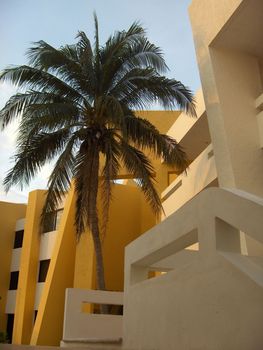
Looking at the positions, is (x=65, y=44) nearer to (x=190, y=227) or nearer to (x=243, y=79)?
(x=243, y=79)

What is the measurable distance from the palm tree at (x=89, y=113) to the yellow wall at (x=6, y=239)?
44.5ft

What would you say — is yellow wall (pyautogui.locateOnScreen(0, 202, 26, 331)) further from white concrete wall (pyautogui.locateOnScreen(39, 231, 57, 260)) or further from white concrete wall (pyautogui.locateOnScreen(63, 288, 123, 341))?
white concrete wall (pyautogui.locateOnScreen(63, 288, 123, 341))

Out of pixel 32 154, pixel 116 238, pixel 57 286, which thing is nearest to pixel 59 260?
pixel 57 286

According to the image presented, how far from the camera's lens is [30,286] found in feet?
76.4

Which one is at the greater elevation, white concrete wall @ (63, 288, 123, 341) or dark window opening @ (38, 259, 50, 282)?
→ dark window opening @ (38, 259, 50, 282)

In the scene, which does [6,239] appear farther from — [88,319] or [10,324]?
[88,319]

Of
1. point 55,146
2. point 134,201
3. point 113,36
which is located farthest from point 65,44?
point 134,201

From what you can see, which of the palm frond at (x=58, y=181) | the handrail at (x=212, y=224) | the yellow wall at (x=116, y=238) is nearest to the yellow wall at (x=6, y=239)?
the yellow wall at (x=116, y=238)

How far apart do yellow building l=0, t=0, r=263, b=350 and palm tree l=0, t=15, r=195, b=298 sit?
1.70m

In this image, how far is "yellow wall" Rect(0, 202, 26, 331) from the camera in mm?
25875

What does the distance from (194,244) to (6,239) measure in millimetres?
19168

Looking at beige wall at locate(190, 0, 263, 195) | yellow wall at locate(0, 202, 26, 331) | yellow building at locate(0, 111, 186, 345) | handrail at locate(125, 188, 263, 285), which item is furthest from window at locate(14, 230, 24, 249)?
handrail at locate(125, 188, 263, 285)

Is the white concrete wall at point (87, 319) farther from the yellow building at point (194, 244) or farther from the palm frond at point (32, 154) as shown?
the palm frond at point (32, 154)

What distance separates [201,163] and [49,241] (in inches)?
457
